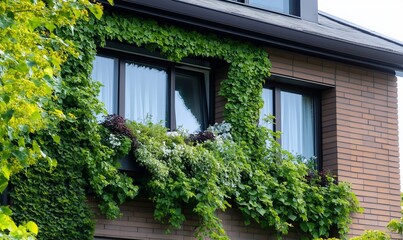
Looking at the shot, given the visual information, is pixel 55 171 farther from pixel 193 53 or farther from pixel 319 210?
pixel 319 210

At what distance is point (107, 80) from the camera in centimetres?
1570

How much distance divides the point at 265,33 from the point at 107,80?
257 cm

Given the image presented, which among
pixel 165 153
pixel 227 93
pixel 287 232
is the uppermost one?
pixel 227 93

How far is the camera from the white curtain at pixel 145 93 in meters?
15.9

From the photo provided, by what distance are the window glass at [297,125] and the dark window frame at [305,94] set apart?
7 centimetres

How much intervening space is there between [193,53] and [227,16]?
79 cm

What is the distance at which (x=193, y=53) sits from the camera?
16.1m

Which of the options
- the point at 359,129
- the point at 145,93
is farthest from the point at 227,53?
the point at 359,129

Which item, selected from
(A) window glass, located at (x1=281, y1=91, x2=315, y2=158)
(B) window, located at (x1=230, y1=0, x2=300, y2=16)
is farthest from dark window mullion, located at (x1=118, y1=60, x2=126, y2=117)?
(B) window, located at (x1=230, y1=0, x2=300, y2=16)

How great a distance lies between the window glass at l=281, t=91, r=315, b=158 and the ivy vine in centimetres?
74

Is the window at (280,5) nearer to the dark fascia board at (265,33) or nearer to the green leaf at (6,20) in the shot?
the dark fascia board at (265,33)

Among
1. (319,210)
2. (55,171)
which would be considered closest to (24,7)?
(55,171)

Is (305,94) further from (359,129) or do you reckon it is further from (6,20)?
(6,20)

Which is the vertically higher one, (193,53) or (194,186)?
(193,53)
